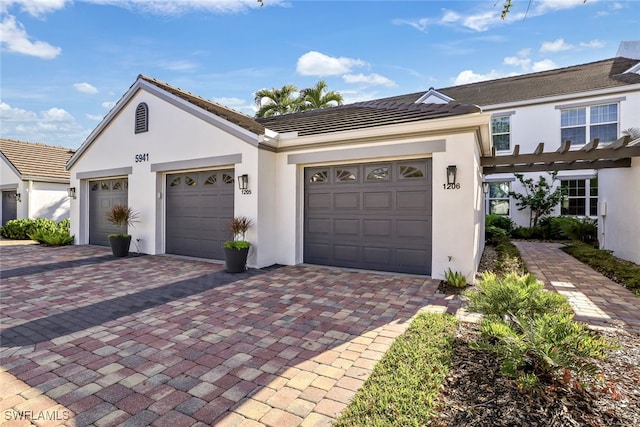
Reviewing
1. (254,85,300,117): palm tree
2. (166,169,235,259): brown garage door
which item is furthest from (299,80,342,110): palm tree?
(166,169,235,259): brown garage door

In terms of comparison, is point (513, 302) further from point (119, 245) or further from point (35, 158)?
point (35, 158)

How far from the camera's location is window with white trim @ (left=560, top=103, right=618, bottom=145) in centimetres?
1453

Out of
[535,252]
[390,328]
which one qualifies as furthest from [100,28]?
[535,252]

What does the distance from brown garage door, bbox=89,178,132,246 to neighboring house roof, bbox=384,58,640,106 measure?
1613 centimetres

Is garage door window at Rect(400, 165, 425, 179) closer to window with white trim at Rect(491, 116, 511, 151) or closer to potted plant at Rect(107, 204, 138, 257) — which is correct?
potted plant at Rect(107, 204, 138, 257)

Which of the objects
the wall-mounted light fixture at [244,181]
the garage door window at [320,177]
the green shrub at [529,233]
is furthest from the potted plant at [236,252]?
the green shrub at [529,233]

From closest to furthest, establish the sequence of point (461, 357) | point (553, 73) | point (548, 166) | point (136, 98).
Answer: point (461, 357) → point (548, 166) → point (136, 98) → point (553, 73)

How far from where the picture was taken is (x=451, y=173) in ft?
22.3

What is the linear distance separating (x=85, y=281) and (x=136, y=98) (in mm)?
6601

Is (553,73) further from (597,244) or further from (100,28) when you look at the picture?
(100,28)

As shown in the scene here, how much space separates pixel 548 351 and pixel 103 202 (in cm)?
1410

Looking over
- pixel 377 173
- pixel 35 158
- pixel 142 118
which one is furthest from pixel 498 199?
pixel 35 158

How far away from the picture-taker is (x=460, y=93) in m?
19.2

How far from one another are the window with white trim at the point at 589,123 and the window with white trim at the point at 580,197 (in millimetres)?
2001
